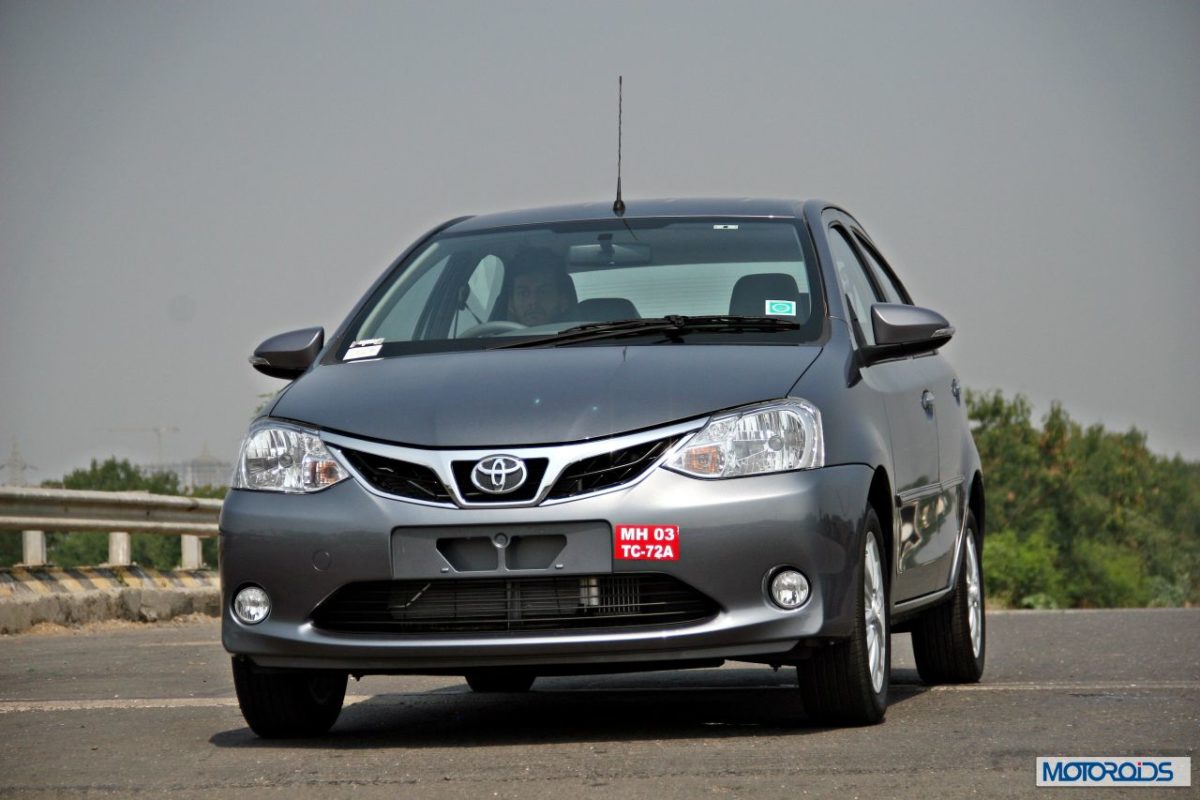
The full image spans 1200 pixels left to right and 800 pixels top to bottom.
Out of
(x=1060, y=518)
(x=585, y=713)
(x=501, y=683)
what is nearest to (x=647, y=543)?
(x=585, y=713)

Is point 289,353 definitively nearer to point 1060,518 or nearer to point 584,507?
point 584,507

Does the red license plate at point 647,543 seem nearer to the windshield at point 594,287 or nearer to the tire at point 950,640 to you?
the windshield at point 594,287

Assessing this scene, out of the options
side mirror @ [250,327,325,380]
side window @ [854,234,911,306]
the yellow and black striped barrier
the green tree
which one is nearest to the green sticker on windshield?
side window @ [854,234,911,306]

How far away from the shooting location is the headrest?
690 cm

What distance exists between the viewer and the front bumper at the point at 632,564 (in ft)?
19.3

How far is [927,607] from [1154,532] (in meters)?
126

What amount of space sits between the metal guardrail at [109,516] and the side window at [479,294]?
21.9 feet

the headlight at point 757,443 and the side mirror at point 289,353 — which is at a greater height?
the side mirror at point 289,353

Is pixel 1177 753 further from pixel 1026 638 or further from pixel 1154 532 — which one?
pixel 1154 532

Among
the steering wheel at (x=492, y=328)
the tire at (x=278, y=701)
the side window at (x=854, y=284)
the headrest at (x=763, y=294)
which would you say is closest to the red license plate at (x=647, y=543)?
the tire at (x=278, y=701)

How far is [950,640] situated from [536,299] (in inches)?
95.1

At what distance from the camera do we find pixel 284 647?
20.3 feet

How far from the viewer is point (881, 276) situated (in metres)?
8.64

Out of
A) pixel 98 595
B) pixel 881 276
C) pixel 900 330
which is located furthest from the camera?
pixel 98 595
